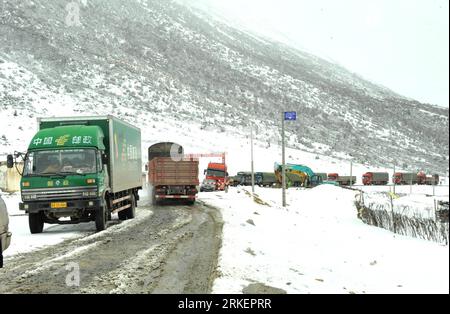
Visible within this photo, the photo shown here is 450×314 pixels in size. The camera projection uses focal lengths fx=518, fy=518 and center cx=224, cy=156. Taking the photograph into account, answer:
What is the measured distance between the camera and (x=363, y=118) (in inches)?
3903

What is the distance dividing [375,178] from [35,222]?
216ft

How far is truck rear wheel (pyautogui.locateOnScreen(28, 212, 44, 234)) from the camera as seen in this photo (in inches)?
635

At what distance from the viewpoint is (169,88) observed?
269ft

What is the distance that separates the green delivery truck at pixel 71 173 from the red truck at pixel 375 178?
61814 mm

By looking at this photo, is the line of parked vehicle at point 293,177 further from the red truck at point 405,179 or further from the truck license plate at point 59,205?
the truck license plate at point 59,205

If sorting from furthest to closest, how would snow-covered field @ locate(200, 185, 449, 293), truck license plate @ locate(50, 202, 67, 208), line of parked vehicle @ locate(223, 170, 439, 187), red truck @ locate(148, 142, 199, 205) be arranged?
1. line of parked vehicle @ locate(223, 170, 439, 187)
2. red truck @ locate(148, 142, 199, 205)
3. truck license plate @ locate(50, 202, 67, 208)
4. snow-covered field @ locate(200, 185, 449, 293)

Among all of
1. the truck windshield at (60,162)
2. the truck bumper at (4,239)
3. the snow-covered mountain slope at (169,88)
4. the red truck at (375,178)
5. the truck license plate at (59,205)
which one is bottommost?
the red truck at (375,178)

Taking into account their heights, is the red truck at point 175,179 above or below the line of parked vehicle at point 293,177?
above

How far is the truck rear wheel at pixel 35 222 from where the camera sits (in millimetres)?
16141

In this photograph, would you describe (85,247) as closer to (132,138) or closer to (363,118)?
(132,138)

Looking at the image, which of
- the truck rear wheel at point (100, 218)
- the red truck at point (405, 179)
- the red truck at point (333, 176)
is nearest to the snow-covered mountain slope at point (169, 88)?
the red truck at point (405, 179)

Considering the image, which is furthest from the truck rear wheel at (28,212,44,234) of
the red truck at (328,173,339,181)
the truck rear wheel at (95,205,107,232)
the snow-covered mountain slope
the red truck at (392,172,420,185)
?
the red truck at (328,173,339,181)

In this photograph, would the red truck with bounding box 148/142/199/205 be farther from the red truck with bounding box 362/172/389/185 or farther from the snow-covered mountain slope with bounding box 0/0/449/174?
the red truck with bounding box 362/172/389/185
